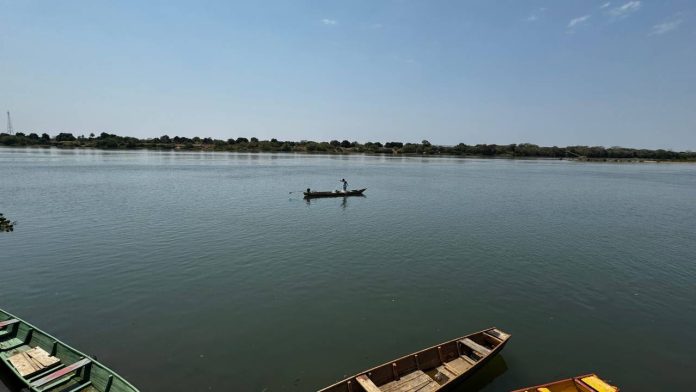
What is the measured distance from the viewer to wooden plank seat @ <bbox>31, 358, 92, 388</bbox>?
11.0m

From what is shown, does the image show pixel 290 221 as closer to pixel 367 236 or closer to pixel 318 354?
pixel 367 236

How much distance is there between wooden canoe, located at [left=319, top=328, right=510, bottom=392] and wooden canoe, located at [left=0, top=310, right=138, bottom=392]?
686cm

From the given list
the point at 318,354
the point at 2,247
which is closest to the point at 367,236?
the point at 318,354

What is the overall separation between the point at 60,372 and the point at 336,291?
1151 cm

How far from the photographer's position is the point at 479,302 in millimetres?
18422

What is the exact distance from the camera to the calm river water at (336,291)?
44.3 ft

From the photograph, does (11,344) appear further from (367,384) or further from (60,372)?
(367,384)

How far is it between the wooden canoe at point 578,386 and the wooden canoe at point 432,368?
1912 millimetres

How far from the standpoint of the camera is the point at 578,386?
453 inches

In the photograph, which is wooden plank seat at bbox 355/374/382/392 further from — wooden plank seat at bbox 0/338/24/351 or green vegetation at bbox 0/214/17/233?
green vegetation at bbox 0/214/17/233

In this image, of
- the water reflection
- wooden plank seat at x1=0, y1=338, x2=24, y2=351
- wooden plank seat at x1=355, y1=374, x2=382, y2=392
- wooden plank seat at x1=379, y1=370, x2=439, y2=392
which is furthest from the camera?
the water reflection

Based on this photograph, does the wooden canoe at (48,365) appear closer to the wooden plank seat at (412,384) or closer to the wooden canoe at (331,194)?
the wooden plank seat at (412,384)

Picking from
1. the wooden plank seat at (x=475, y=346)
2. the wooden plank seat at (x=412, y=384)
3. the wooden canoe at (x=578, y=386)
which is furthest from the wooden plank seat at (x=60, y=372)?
the wooden canoe at (x=578, y=386)

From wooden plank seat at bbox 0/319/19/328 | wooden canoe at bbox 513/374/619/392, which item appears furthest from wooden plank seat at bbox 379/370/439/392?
wooden plank seat at bbox 0/319/19/328
